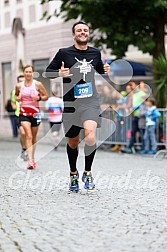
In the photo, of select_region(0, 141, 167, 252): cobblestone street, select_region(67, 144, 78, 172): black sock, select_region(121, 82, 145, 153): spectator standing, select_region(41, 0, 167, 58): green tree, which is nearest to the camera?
select_region(0, 141, 167, 252): cobblestone street

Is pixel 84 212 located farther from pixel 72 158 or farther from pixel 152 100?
pixel 152 100

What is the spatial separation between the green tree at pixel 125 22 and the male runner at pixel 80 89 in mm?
9493

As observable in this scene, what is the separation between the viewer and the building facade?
3058 centimetres

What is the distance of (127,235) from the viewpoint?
5.52 meters

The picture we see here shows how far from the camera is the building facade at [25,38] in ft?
Result: 100

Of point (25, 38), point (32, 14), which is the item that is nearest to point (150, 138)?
point (32, 14)

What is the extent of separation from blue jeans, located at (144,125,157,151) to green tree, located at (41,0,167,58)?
2768mm

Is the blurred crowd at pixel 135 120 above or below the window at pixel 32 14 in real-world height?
below

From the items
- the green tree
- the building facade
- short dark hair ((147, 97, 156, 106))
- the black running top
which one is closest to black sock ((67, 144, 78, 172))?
the black running top

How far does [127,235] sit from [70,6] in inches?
533

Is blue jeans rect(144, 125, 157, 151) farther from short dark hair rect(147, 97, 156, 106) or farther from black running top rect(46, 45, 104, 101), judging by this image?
black running top rect(46, 45, 104, 101)

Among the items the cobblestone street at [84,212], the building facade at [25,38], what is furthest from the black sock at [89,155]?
the building facade at [25,38]

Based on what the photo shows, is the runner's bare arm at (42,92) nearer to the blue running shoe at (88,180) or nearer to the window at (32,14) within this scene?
the blue running shoe at (88,180)

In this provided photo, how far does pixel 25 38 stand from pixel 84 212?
2727 centimetres
